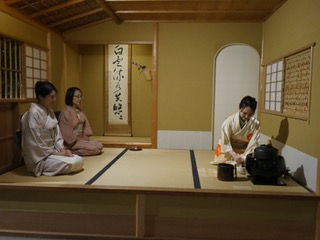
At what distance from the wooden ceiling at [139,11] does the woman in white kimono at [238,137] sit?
5.60 ft

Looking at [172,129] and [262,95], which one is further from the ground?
[262,95]

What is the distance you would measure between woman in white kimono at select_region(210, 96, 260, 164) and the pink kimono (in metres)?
1.85

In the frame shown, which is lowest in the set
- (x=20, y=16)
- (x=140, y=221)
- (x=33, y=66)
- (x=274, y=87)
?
(x=140, y=221)

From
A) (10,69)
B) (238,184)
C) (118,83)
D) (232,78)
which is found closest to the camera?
(238,184)

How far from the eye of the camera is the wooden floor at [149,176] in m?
3.06

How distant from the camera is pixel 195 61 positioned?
5469 millimetres

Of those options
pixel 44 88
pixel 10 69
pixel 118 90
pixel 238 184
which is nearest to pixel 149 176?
pixel 238 184

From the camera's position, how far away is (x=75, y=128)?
455 cm

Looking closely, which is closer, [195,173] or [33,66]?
[195,173]

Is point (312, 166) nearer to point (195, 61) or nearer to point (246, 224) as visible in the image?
point (246, 224)

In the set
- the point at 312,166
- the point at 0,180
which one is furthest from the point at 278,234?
the point at 0,180

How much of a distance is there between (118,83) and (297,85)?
13.6ft

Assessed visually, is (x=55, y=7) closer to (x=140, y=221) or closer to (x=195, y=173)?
(x=195, y=173)

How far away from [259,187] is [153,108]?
9.42 ft
